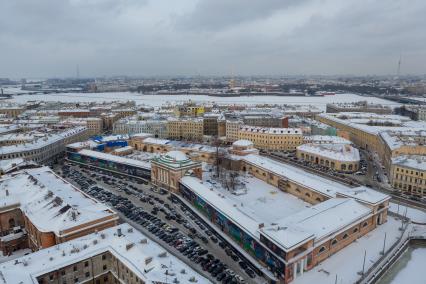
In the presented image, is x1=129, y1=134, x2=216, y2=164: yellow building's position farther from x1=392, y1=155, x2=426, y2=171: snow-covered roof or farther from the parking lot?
x1=392, y1=155, x2=426, y2=171: snow-covered roof

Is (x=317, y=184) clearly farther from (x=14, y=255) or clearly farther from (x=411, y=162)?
(x=14, y=255)

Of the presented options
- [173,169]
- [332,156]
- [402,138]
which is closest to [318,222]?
[173,169]

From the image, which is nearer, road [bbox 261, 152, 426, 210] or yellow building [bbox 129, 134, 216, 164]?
road [bbox 261, 152, 426, 210]

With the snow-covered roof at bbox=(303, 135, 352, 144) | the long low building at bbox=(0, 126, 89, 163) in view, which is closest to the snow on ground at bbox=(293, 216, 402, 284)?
the snow-covered roof at bbox=(303, 135, 352, 144)

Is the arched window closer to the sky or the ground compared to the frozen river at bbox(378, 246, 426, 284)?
closer to the sky

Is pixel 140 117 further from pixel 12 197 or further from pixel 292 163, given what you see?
pixel 12 197

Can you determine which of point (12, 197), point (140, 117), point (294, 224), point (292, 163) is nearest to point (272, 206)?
point (294, 224)

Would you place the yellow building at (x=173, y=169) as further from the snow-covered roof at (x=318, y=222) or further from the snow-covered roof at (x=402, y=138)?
the snow-covered roof at (x=402, y=138)
